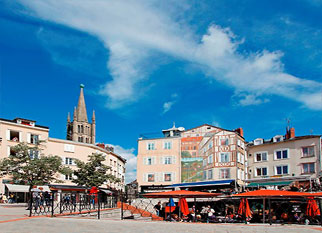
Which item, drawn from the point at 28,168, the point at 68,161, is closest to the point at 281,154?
the point at 68,161

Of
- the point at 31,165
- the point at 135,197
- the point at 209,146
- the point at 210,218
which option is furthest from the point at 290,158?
the point at 31,165

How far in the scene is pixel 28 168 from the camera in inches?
1706

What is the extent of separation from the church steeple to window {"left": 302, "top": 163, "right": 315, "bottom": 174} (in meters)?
98.4

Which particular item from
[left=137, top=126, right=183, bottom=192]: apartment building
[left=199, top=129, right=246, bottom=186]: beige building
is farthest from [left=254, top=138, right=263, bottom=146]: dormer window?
[left=137, top=126, right=183, bottom=192]: apartment building

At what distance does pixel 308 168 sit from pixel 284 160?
3465 mm

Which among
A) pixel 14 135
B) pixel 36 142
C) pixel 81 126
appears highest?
pixel 81 126

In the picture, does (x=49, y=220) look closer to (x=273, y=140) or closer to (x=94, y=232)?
(x=94, y=232)

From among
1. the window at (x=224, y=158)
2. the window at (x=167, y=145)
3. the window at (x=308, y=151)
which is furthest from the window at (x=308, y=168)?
the window at (x=167, y=145)

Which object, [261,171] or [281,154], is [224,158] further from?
[281,154]

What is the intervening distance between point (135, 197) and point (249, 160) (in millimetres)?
23331

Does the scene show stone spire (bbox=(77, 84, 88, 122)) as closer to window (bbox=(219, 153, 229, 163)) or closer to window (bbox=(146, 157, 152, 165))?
window (bbox=(146, 157, 152, 165))

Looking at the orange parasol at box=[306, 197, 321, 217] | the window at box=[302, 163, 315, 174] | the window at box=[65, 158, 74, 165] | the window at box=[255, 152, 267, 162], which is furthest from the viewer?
the window at box=[65, 158, 74, 165]

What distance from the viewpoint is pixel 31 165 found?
144ft

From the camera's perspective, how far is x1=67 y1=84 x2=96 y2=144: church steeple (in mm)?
135000
